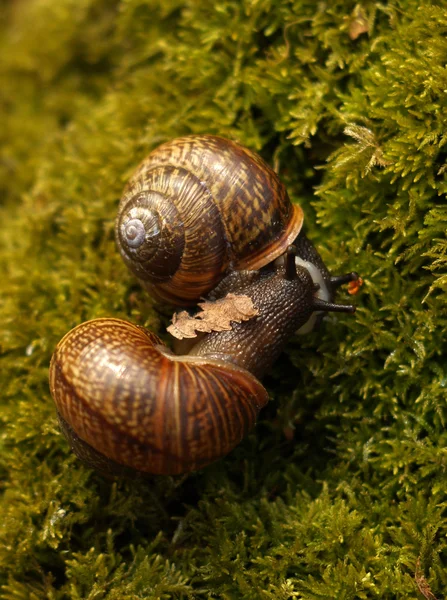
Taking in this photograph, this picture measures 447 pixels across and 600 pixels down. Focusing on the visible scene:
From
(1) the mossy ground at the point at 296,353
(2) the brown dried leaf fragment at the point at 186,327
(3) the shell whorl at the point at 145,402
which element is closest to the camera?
(3) the shell whorl at the point at 145,402

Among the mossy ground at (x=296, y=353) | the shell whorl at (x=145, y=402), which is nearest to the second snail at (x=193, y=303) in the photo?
the shell whorl at (x=145, y=402)

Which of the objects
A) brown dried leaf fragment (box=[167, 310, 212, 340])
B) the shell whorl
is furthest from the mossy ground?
the shell whorl

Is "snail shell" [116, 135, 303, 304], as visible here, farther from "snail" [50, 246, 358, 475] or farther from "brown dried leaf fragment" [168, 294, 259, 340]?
"snail" [50, 246, 358, 475]

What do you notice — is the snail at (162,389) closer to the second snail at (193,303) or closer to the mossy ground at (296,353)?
the second snail at (193,303)

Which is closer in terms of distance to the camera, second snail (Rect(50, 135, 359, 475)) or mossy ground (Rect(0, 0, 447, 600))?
second snail (Rect(50, 135, 359, 475))

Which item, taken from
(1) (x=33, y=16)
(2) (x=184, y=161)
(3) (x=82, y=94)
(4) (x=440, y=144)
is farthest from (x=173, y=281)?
(1) (x=33, y=16)

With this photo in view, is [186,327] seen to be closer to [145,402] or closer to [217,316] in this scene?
[217,316]

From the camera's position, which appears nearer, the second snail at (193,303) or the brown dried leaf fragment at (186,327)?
the second snail at (193,303)

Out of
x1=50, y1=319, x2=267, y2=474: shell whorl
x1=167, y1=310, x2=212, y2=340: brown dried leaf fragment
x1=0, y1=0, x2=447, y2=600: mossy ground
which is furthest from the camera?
x1=167, y1=310, x2=212, y2=340: brown dried leaf fragment
